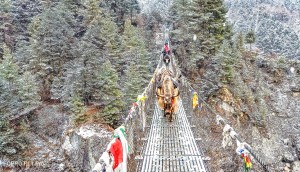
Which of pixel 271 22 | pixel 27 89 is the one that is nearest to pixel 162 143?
pixel 27 89

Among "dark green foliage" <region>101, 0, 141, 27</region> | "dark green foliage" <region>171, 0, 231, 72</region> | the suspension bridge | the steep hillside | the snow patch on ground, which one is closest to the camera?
the suspension bridge

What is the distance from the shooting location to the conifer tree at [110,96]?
53.0 feet

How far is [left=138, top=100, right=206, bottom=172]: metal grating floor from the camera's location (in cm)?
587

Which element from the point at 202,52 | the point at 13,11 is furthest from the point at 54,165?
the point at 13,11

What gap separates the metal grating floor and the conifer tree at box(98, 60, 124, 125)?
7.68 meters

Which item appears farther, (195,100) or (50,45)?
(50,45)

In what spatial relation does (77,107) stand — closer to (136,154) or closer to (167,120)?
(167,120)

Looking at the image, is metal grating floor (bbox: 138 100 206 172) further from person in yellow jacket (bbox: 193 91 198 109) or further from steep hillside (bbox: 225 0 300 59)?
steep hillside (bbox: 225 0 300 59)

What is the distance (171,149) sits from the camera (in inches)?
266

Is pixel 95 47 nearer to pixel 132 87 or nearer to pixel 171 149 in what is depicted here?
pixel 132 87

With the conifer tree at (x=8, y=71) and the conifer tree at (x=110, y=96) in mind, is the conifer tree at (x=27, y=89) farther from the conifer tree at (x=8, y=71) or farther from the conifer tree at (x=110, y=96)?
the conifer tree at (x=110, y=96)

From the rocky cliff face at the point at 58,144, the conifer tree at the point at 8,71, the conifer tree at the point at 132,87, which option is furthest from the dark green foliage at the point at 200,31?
the conifer tree at the point at 8,71

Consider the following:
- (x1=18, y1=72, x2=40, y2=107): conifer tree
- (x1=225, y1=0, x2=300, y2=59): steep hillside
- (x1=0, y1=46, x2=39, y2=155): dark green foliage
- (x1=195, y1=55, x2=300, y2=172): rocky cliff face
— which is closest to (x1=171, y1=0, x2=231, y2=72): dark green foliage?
(x1=195, y1=55, x2=300, y2=172): rocky cliff face

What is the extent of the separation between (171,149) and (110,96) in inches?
398
